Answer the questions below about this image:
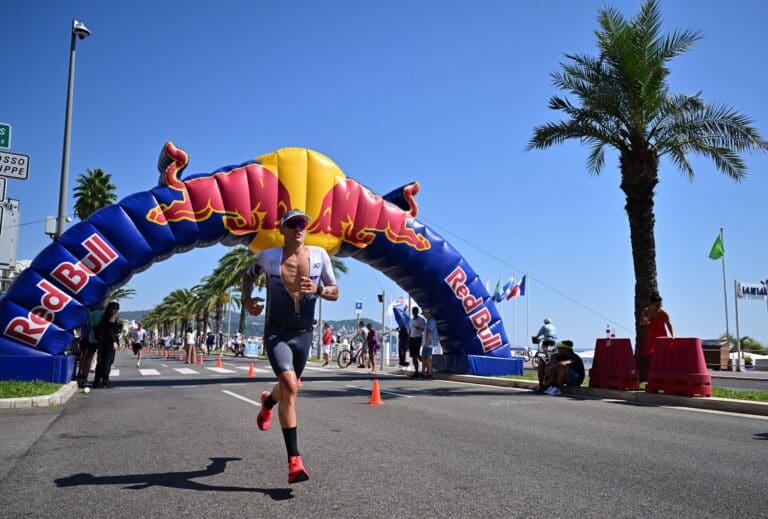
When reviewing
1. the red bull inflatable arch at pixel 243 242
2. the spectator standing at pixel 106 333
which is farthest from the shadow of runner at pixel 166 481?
the red bull inflatable arch at pixel 243 242

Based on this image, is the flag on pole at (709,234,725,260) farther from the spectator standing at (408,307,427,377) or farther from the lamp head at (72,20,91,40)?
the lamp head at (72,20,91,40)

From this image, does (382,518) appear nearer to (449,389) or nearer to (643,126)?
(449,389)

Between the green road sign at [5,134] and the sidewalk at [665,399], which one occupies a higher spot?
the green road sign at [5,134]

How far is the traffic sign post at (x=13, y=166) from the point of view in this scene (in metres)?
9.74

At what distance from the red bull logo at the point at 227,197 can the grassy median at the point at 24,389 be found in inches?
177

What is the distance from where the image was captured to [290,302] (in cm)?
472

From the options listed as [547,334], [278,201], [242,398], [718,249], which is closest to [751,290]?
[718,249]

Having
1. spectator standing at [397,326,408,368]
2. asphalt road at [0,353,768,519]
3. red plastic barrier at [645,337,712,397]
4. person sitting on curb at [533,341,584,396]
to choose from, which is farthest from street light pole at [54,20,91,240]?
red plastic barrier at [645,337,712,397]

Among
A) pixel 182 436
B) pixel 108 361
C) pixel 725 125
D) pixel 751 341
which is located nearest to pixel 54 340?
A: pixel 108 361

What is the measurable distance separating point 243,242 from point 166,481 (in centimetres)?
1231

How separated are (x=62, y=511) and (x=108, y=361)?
1057cm

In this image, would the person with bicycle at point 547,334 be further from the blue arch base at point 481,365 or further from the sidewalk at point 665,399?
the sidewalk at point 665,399

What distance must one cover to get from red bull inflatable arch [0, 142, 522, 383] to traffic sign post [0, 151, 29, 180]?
3769 millimetres

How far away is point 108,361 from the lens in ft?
44.0
